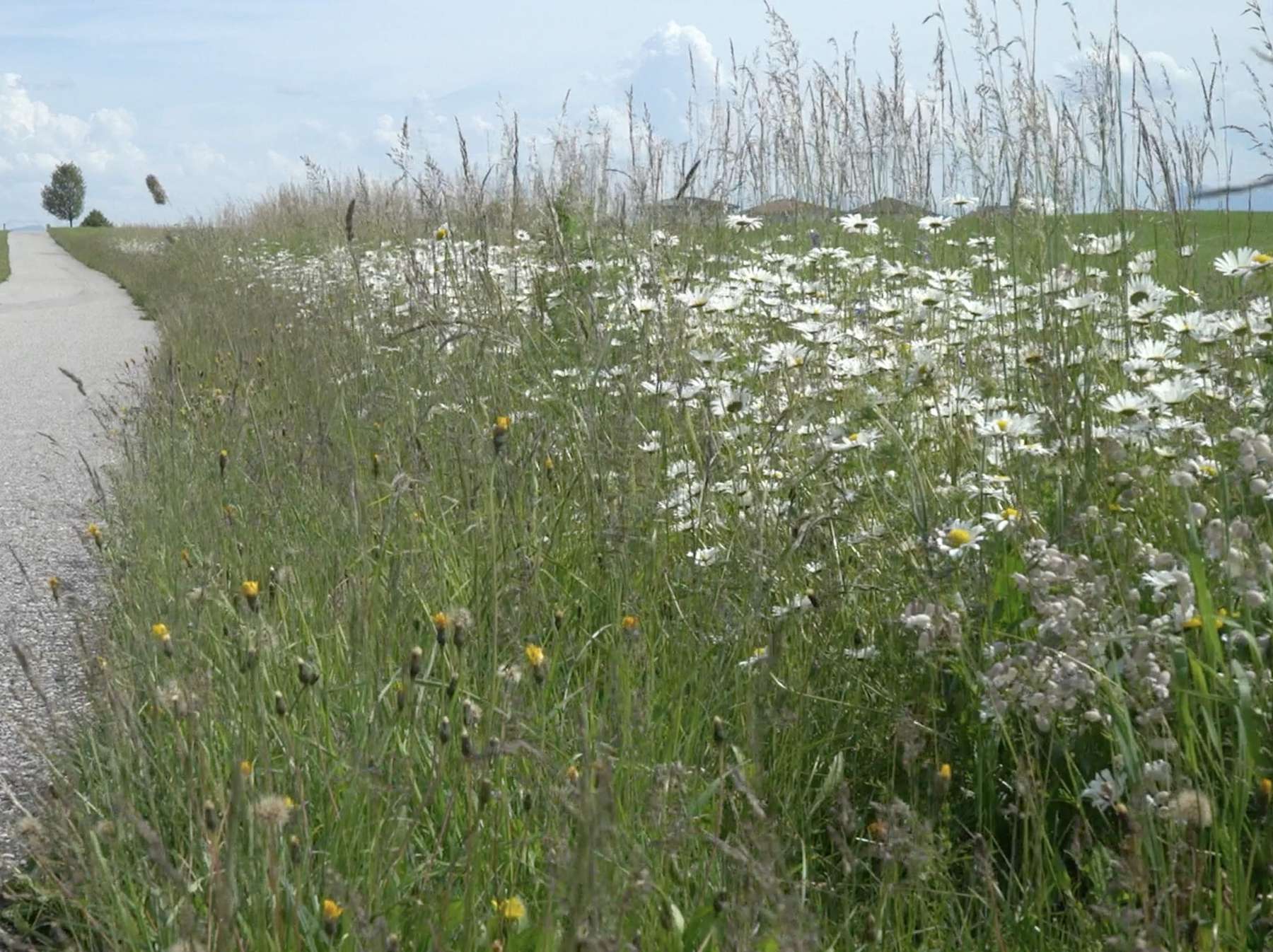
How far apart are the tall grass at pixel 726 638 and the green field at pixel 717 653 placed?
0.05 feet

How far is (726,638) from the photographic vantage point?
212 cm

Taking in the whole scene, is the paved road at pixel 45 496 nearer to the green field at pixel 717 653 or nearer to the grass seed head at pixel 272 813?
the green field at pixel 717 653

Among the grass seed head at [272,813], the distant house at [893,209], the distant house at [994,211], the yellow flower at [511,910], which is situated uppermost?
the distant house at [893,209]

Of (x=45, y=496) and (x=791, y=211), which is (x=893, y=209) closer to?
(x=791, y=211)

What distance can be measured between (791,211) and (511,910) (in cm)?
473

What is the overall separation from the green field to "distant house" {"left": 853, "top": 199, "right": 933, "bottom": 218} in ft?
5.41

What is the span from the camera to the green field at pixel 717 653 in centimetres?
164

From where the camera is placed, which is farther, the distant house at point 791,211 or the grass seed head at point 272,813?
the distant house at point 791,211

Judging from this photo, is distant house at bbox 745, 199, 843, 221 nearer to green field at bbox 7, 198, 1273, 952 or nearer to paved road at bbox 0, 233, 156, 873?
green field at bbox 7, 198, 1273, 952

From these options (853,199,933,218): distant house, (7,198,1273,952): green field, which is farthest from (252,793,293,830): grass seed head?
(853,199,933,218): distant house

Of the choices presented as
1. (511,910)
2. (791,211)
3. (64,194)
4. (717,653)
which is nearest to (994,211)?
(791,211)

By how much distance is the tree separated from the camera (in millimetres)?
68375

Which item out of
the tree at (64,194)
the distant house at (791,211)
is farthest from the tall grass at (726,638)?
the tree at (64,194)

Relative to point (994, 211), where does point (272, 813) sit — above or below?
below
